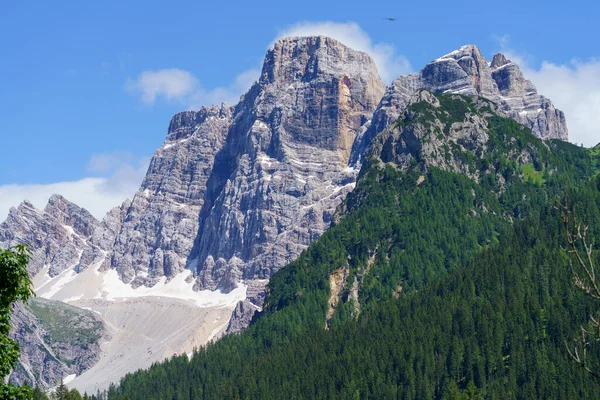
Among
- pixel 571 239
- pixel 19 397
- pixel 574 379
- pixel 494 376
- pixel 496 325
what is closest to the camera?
pixel 571 239

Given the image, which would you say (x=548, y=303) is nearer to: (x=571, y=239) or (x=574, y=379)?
(x=574, y=379)

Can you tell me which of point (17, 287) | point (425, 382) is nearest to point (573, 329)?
point (425, 382)

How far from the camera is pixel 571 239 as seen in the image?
99.8 ft

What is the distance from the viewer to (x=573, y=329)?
184375mm

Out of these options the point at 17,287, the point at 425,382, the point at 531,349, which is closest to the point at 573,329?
the point at 531,349

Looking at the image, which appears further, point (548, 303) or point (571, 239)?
point (548, 303)

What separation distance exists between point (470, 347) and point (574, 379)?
87.1 ft

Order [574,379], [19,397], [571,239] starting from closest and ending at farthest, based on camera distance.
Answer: [571,239], [19,397], [574,379]

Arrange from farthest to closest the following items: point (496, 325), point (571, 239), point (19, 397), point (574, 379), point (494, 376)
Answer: point (496, 325) → point (494, 376) → point (574, 379) → point (19, 397) → point (571, 239)

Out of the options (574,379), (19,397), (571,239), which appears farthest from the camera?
(574,379)

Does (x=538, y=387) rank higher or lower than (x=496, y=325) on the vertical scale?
lower

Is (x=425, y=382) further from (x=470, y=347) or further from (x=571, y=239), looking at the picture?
(x=571, y=239)

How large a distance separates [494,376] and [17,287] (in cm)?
15304

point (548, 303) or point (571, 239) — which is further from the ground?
point (548, 303)
